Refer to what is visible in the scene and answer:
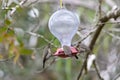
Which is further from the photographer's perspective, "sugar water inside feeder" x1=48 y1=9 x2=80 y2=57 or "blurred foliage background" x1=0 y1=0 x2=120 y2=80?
"blurred foliage background" x1=0 y1=0 x2=120 y2=80

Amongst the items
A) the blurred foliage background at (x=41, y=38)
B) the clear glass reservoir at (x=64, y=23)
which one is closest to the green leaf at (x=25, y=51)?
the blurred foliage background at (x=41, y=38)

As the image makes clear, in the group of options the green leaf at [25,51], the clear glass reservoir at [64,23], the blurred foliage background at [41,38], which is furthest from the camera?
the green leaf at [25,51]

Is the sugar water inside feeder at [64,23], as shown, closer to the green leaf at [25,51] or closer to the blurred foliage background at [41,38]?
the blurred foliage background at [41,38]

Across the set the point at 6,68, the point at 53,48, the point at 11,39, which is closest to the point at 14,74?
the point at 6,68

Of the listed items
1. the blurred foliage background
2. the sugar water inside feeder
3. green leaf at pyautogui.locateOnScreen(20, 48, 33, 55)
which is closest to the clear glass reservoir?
the sugar water inside feeder

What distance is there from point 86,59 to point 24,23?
1.48m

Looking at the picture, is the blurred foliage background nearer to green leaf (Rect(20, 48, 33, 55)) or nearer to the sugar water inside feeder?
green leaf (Rect(20, 48, 33, 55))

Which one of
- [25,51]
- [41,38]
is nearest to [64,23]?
[25,51]

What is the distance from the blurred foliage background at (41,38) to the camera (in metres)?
1.78

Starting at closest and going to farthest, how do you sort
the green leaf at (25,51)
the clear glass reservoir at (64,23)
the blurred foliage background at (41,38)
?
the clear glass reservoir at (64,23) → the blurred foliage background at (41,38) → the green leaf at (25,51)

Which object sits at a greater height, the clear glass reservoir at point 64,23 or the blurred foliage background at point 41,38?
the clear glass reservoir at point 64,23

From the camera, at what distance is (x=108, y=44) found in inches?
120

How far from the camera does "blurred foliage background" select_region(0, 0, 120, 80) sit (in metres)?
1.78

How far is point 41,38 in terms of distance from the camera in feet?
7.61
